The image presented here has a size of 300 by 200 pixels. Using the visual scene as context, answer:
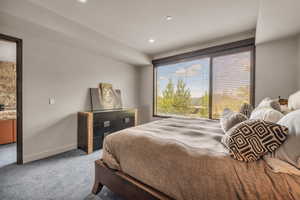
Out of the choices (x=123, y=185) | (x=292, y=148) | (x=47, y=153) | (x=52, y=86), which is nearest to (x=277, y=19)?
(x=292, y=148)

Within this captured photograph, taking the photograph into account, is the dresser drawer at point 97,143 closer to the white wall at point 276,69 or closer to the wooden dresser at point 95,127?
the wooden dresser at point 95,127

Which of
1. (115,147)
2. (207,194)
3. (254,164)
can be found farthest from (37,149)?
(254,164)

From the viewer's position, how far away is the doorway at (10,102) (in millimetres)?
2193

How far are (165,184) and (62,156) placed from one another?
7.82ft

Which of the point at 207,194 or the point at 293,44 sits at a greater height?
the point at 293,44

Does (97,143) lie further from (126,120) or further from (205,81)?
(205,81)

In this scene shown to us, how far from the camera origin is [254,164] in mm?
844

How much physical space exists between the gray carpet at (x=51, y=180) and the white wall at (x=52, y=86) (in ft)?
1.03

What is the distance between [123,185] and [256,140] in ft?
3.87

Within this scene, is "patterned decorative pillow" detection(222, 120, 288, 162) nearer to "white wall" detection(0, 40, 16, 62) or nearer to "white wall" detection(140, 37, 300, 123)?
"white wall" detection(140, 37, 300, 123)

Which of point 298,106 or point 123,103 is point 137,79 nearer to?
point 123,103

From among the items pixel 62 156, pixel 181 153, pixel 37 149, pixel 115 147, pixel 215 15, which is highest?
pixel 215 15

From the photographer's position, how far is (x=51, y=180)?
5.91 ft

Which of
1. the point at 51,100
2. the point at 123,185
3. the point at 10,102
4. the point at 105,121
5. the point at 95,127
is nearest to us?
the point at 123,185
